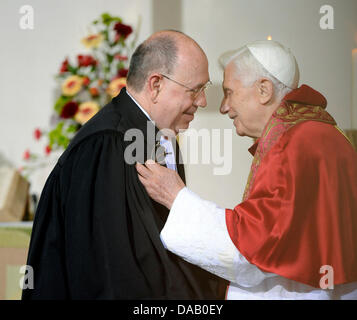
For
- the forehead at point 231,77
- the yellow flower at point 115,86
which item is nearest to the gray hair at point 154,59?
the forehead at point 231,77

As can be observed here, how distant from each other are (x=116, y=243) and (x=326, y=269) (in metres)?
0.83

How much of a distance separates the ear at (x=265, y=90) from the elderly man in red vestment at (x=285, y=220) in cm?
10

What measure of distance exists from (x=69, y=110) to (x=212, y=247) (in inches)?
63.7

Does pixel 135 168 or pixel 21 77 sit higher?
pixel 21 77

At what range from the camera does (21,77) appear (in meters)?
3.62

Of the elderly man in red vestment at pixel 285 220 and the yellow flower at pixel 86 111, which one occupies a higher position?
the yellow flower at pixel 86 111

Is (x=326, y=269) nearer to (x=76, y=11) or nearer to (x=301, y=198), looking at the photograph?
(x=301, y=198)

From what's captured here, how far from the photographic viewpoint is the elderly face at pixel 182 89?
6.31ft

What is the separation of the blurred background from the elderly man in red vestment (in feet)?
5.58

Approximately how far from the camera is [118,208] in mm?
1666

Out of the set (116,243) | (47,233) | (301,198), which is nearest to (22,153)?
(47,233)

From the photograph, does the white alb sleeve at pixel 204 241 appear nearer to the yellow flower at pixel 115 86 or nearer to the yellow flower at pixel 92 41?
the yellow flower at pixel 115 86

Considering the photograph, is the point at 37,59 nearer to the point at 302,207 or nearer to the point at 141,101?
the point at 141,101
